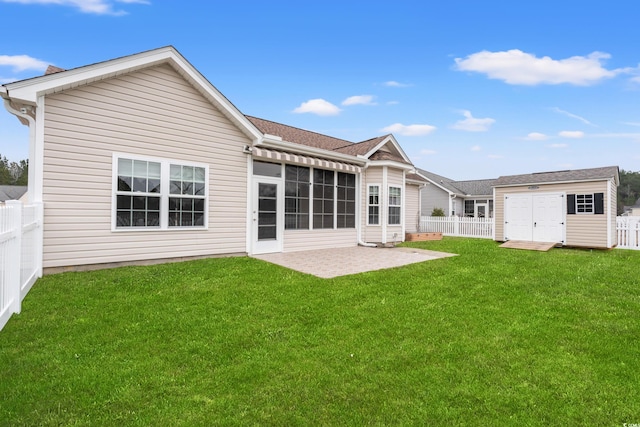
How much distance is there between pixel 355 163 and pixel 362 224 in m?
2.79

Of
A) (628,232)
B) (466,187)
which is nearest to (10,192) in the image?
(466,187)

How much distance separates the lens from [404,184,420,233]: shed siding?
19.5 m

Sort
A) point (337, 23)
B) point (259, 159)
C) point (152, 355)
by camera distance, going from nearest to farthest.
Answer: point (152, 355) < point (259, 159) < point (337, 23)

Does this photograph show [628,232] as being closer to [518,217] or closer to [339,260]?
[518,217]

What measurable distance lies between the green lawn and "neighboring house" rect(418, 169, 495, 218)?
21.6 metres

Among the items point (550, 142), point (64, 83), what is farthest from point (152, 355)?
point (550, 142)

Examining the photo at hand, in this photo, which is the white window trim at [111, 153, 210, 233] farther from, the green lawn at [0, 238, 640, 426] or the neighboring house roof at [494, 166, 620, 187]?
the neighboring house roof at [494, 166, 620, 187]

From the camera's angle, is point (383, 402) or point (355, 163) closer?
point (383, 402)

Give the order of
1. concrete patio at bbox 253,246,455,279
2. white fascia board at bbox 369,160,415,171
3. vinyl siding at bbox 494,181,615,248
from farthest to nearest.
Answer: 1. vinyl siding at bbox 494,181,615,248
2. white fascia board at bbox 369,160,415,171
3. concrete patio at bbox 253,246,455,279

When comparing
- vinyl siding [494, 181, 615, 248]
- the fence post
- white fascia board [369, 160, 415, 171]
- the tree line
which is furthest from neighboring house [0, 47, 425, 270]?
the tree line

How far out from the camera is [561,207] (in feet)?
48.9

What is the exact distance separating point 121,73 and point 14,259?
5.57 m

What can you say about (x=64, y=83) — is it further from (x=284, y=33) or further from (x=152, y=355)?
(x=284, y=33)

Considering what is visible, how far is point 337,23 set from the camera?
14180 millimetres
